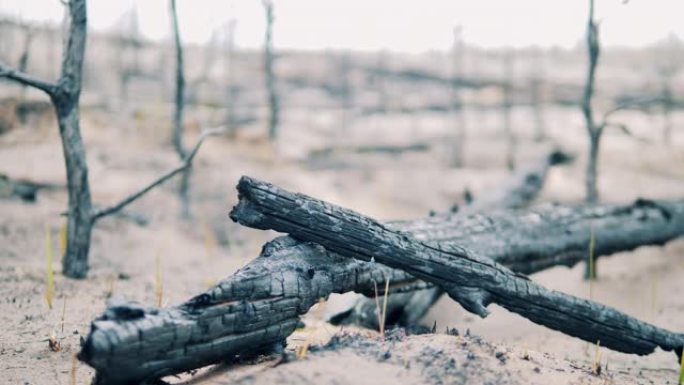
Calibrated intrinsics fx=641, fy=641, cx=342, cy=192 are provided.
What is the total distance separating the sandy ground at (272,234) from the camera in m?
Answer: 3.11

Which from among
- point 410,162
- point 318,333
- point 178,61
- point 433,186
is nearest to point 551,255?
point 318,333

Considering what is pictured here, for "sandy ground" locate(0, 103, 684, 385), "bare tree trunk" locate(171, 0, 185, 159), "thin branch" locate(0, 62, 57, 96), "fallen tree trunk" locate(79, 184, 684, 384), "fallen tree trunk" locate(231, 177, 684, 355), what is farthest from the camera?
"bare tree trunk" locate(171, 0, 185, 159)

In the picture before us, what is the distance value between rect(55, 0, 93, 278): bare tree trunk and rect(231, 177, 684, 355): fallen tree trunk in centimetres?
247

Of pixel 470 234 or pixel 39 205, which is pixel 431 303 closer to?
pixel 470 234

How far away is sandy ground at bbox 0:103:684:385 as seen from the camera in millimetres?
3111

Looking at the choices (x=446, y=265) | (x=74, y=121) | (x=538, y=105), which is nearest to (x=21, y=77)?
(x=74, y=121)

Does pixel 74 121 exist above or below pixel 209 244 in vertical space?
above

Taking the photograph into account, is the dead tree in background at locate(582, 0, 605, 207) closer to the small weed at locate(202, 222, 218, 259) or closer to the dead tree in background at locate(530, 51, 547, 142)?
the small weed at locate(202, 222, 218, 259)

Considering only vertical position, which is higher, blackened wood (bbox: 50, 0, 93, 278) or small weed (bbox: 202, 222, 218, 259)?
blackened wood (bbox: 50, 0, 93, 278)

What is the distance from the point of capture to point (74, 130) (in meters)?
5.09

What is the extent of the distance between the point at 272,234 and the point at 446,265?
6.29m

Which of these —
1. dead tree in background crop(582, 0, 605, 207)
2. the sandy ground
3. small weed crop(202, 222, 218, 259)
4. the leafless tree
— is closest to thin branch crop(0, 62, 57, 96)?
the leafless tree

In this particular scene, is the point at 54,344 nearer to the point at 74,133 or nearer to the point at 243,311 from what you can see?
the point at 243,311

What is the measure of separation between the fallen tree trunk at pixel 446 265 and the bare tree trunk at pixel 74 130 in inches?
97.1
